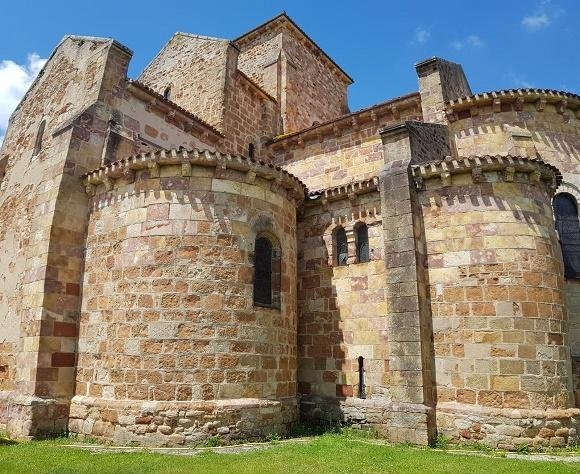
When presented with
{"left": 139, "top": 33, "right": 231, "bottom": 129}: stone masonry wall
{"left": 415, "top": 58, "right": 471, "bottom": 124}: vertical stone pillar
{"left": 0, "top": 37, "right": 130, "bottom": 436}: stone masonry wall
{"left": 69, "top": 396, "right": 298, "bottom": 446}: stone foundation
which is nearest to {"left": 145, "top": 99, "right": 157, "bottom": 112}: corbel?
{"left": 0, "top": 37, "right": 130, "bottom": 436}: stone masonry wall

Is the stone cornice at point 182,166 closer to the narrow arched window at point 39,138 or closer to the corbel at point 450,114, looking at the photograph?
the narrow arched window at point 39,138

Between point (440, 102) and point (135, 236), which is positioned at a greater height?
point (440, 102)

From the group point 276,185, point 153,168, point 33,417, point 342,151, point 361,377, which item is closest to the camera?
point 33,417

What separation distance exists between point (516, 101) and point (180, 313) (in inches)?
391

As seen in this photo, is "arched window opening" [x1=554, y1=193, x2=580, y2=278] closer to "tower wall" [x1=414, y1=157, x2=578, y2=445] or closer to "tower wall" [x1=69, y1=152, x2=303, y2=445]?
"tower wall" [x1=414, y1=157, x2=578, y2=445]

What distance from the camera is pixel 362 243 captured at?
1089cm

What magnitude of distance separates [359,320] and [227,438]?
3.68 m

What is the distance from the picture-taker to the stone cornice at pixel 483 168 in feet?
30.6

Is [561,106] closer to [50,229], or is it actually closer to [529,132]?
[529,132]

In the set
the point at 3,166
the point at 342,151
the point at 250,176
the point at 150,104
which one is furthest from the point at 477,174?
the point at 3,166

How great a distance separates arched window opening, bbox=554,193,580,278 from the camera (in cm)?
1124

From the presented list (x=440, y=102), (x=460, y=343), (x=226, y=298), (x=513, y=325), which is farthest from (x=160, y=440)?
(x=440, y=102)

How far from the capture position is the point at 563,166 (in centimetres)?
1228

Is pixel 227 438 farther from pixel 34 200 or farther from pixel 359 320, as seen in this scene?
pixel 34 200
